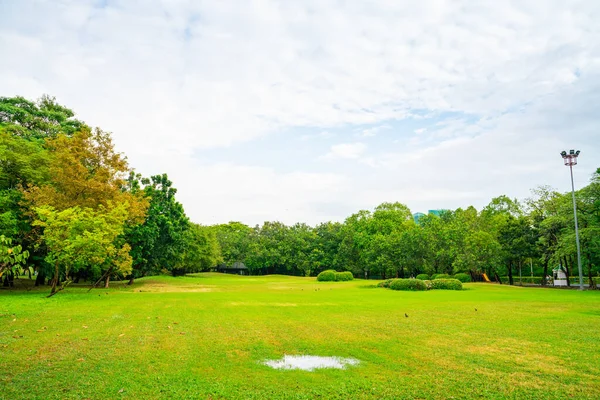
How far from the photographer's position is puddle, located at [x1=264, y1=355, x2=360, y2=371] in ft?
23.9

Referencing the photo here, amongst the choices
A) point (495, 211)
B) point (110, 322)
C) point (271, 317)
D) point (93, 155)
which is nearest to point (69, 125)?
point (93, 155)

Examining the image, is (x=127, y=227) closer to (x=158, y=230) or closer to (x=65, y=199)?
(x=158, y=230)

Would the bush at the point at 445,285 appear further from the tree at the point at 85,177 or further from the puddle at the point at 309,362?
the puddle at the point at 309,362

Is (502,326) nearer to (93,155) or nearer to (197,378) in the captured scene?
(197,378)

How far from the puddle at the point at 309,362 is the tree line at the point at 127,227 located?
15.5 feet

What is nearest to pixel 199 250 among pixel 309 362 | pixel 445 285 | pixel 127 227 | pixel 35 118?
pixel 127 227

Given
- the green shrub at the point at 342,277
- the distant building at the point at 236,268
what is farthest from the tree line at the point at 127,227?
the distant building at the point at 236,268

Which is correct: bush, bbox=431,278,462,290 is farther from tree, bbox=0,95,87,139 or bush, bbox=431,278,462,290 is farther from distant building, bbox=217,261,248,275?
distant building, bbox=217,261,248,275

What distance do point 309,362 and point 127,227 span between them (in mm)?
27061

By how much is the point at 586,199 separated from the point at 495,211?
24820 mm

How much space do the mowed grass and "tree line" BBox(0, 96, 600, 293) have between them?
2.33m

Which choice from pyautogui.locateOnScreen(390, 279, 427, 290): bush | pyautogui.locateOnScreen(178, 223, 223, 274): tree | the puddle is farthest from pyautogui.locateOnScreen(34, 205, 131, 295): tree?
pyautogui.locateOnScreen(178, 223, 223, 274): tree

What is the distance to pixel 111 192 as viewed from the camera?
2648 cm

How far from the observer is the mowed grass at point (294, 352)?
5.97 metres
